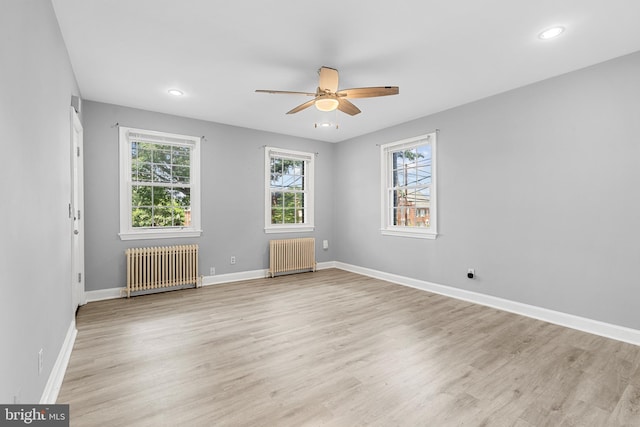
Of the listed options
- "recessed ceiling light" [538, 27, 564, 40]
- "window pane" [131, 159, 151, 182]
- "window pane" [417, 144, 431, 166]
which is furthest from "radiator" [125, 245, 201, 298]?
"recessed ceiling light" [538, 27, 564, 40]

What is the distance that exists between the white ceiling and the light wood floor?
2.75 meters

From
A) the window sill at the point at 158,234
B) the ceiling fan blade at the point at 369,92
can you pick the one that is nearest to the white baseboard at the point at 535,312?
the ceiling fan blade at the point at 369,92

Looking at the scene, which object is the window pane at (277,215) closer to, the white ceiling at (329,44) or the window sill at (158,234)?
the window sill at (158,234)

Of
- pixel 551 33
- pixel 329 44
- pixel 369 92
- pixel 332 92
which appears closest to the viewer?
pixel 551 33

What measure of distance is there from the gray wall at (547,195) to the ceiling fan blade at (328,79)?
7.38ft

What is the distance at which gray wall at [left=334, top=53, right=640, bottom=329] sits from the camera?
2.95 meters

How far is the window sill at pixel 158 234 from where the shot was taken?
439cm

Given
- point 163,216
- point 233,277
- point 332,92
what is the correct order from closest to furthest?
point 332,92 → point 163,216 → point 233,277

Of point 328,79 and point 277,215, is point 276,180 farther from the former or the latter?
point 328,79

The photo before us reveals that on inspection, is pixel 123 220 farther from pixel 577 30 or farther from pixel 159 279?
pixel 577 30

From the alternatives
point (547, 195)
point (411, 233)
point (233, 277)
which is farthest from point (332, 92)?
point (233, 277)

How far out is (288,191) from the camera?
238 inches

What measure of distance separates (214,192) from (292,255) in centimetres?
186

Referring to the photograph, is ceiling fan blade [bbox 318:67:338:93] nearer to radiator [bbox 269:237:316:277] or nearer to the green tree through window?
the green tree through window
